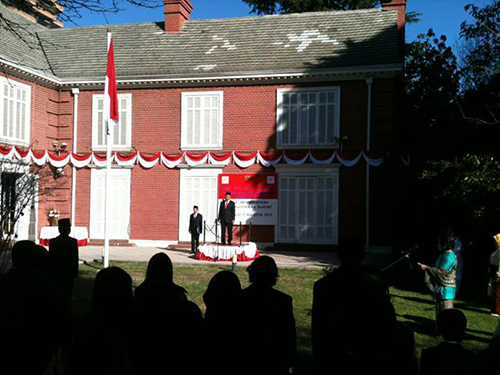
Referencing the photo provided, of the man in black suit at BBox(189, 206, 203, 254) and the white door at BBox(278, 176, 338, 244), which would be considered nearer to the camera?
the man in black suit at BBox(189, 206, 203, 254)

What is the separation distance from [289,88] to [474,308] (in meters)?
11.1

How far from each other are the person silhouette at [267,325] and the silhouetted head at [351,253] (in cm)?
50

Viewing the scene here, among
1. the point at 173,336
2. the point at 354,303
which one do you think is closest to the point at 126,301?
the point at 173,336

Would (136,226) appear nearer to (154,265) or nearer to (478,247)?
(478,247)

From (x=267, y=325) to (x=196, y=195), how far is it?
53.9 ft

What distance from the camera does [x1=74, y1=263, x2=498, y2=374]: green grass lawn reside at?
742 centimetres

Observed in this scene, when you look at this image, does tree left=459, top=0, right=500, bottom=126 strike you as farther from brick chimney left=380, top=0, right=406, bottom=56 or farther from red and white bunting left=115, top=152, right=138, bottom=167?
red and white bunting left=115, top=152, right=138, bottom=167

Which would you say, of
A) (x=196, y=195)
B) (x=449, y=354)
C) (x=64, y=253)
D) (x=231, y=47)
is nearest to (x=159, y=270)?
(x=449, y=354)

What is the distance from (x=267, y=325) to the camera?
10.9ft

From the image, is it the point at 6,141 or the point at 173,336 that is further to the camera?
the point at 6,141

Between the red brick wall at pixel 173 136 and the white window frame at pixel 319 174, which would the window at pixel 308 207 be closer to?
the white window frame at pixel 319 174

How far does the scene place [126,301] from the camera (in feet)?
9.46

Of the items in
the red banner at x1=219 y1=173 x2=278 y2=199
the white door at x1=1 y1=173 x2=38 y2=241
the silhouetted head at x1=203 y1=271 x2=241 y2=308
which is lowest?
the silhouetted head at x1=203 y1=271 x2=241 y2=308

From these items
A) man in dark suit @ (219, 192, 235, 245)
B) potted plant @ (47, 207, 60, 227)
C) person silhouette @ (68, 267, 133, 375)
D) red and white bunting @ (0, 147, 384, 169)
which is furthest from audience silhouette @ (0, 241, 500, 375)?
potted plant @ (47, 207, 60, 227)
